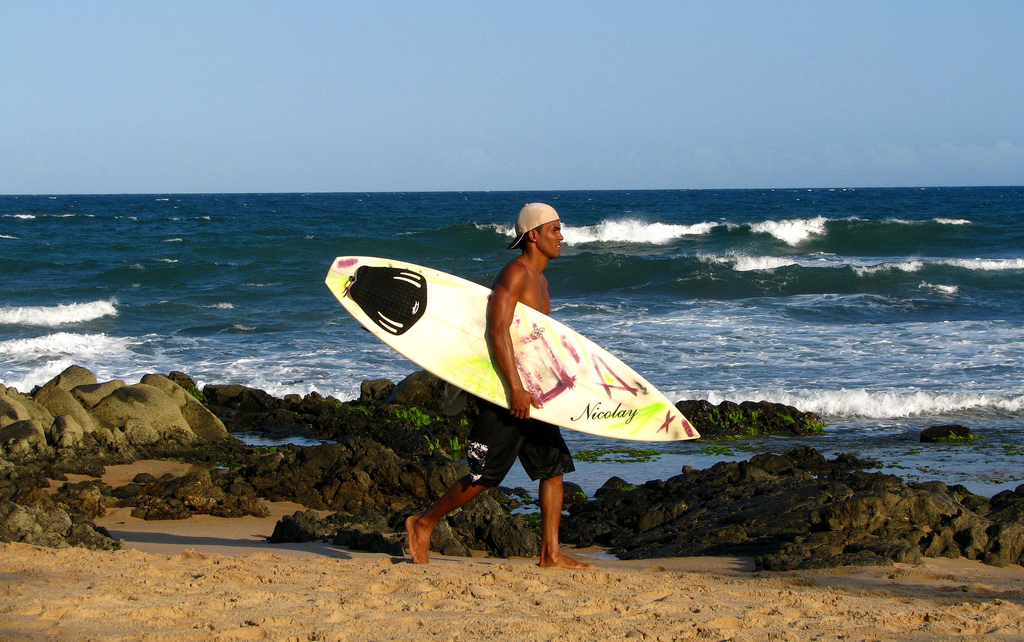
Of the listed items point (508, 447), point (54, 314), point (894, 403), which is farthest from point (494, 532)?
point (54, 314)

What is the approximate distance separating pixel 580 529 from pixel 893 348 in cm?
876

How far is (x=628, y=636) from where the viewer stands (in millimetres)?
3008

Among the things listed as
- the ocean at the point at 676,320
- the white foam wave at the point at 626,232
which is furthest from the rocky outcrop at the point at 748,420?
the white foam wave at the point at 626,232

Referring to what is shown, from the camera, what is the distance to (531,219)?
158 inches

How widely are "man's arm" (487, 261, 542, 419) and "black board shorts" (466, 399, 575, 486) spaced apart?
121 millimetres

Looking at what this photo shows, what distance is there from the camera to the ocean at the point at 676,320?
9133 millimetres

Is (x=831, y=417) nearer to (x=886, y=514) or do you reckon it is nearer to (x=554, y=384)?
(x=886, y=514)

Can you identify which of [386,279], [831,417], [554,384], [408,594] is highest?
[386,279]

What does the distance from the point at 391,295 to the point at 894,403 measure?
669cm

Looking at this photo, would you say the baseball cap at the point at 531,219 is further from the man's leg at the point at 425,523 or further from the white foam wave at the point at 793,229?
the white foam wave at the point at 793,229

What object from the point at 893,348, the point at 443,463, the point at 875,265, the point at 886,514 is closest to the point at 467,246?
the point at 875,265

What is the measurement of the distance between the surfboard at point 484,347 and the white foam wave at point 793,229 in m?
28.5

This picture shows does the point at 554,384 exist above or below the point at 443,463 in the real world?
above

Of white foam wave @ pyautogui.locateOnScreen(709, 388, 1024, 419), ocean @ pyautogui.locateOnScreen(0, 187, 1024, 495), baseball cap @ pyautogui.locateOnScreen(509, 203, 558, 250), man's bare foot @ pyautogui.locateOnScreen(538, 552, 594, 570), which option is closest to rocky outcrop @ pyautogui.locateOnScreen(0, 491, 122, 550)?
man's bare foot @ pyautogui.locateOnScreen(538, 552, 594, 570)
